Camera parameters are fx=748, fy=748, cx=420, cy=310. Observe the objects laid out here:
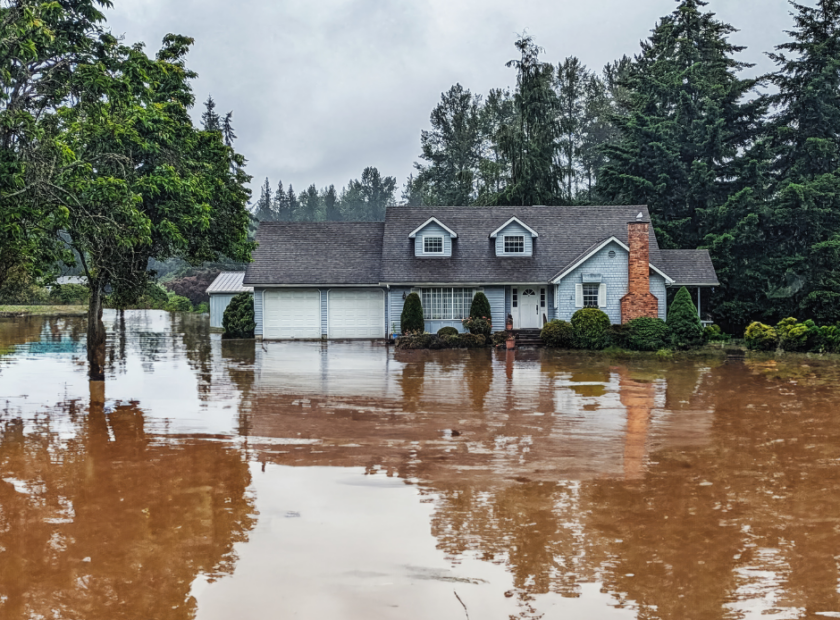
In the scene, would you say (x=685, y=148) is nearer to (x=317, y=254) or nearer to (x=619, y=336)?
(x=619, y=336)

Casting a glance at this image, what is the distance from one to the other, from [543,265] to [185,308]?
135 ft

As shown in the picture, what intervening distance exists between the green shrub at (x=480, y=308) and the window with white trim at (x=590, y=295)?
414cm

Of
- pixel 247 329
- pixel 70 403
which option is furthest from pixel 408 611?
pixel 247 329

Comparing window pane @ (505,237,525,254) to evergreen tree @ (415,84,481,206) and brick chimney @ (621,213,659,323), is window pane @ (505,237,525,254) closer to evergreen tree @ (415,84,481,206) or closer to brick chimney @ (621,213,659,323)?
brick chimney @ (621,213,659,323)

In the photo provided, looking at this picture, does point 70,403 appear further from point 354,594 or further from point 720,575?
point 720,575

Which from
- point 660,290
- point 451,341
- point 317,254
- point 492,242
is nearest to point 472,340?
point 451,341

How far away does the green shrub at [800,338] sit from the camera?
2773 cm

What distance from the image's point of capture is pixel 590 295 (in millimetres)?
31922

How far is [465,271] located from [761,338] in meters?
12.2

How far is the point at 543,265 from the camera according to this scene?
1315 inches

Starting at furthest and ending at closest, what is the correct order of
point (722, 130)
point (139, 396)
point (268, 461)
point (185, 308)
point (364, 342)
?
point (185, 308)
point (722, 130)
point (364, 342)
point (139, 396)
point (268, 461)

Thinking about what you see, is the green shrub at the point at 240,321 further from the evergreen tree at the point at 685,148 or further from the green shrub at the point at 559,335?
the evergreen tree at the point at 685,148

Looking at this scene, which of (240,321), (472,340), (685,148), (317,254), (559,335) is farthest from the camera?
(685,148)

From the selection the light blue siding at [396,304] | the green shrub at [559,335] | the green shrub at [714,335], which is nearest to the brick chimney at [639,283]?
the green shrub at [714,335]
